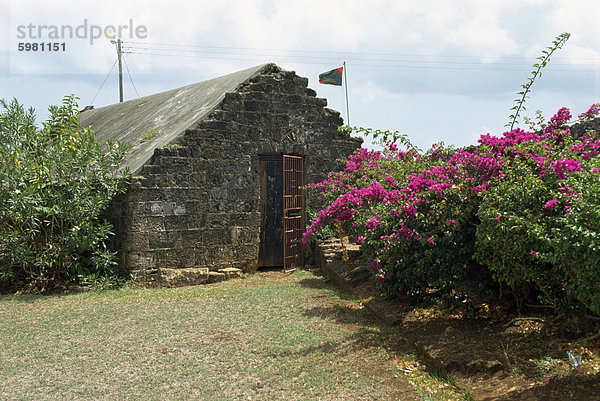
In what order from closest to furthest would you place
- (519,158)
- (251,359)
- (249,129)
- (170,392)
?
(170,392) < (251,359) < (519,158) < (249,129)

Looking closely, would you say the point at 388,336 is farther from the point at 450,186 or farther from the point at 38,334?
the point at 38,334

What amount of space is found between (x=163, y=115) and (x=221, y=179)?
3.54 meters

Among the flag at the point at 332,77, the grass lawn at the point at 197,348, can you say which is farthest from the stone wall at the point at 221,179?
the flag at the point at 332,77

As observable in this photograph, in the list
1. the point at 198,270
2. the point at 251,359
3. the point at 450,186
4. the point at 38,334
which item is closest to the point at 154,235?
the point at 198,270

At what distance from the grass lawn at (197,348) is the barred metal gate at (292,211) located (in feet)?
7.75

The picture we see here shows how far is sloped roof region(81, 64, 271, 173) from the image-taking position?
11125 mm

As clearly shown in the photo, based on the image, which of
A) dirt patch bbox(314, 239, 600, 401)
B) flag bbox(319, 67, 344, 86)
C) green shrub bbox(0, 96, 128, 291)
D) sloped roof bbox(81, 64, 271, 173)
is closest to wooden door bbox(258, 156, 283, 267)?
sloped roof bbox(81, 64, 271, 173)

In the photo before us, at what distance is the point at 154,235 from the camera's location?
1023cm

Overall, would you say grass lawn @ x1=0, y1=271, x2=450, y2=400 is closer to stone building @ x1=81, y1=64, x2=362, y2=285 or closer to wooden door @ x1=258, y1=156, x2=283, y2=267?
stone building @ x1=81, y1=64, x2=362, y2=285

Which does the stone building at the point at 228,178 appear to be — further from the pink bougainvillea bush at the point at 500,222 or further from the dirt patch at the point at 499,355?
the dirt patch at the point at 499,355

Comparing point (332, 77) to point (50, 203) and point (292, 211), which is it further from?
point (50, 203)

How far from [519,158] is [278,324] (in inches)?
144

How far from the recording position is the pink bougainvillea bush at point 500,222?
4715 mm

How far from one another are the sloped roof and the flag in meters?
2.69
